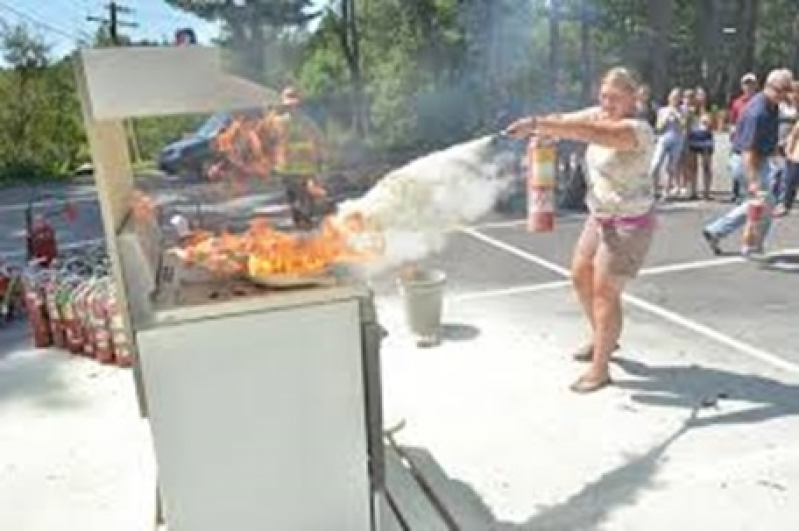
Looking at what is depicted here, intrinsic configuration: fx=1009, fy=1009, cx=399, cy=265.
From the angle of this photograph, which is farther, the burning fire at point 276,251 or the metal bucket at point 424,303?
the metal bucket at point 424,303

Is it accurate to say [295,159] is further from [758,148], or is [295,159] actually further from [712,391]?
[758,148]

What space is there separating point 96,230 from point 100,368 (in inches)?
304

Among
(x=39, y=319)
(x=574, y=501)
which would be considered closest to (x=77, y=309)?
(x=39, y=319)

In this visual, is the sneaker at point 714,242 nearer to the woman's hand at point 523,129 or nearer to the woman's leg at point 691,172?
the woman's leg at point 691,172

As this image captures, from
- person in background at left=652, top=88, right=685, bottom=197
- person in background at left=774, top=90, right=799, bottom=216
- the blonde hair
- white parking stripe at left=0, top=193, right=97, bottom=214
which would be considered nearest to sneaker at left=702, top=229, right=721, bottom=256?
person in background at left=774, top=90, right=799, bottom=216

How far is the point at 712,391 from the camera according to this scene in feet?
18.1

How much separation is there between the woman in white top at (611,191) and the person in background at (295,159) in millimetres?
1101

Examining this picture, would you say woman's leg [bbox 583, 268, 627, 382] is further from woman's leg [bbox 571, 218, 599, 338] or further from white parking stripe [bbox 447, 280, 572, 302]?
white parking stripe [bbox 447, 280, 572, 302]

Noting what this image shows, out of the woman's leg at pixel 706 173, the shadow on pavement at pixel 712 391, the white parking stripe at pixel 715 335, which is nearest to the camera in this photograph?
the shadow on pavement at pixel 712 391

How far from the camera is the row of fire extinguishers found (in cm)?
637

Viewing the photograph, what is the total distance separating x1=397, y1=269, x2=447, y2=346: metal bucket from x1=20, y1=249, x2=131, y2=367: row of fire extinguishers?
1778 mm

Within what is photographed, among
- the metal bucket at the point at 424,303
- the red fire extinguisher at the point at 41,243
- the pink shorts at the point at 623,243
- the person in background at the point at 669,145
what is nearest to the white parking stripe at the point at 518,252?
the metal bucket at the point at 424,303

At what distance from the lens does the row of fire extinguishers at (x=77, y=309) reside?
6.37 metres

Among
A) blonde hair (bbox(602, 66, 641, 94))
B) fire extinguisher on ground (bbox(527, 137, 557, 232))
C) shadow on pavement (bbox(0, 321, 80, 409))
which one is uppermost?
blonde hair (bbox(602, 66, 641, 94))
